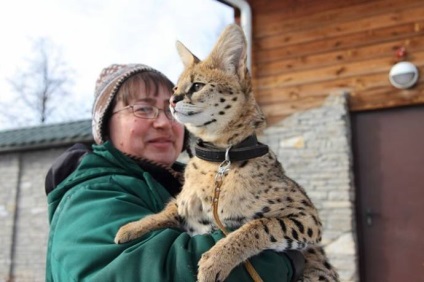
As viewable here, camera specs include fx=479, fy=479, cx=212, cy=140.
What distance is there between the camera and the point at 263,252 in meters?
1.73

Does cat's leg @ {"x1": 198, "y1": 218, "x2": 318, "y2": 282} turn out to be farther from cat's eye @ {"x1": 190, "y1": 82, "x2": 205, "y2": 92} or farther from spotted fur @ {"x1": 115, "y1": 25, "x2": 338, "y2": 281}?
cat's eye @ {"x1": 190, "y1": 82, "x2": 205, "y2": 92}

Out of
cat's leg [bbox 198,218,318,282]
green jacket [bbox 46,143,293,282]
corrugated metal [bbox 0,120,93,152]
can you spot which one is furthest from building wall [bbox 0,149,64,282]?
cat's leg [bbox 198,218,318,282]

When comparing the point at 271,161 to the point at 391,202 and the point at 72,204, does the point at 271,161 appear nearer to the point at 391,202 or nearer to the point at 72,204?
the point at 72,204

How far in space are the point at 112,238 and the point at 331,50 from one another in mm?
5141

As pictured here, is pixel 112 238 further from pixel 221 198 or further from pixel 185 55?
pixel 185 55

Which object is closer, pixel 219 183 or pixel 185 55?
pixel 219 183

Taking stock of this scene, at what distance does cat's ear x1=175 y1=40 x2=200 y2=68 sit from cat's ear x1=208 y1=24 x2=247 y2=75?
0.40 ft

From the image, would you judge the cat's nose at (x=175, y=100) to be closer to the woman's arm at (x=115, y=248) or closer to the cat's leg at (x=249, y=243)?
the woman's arm at (x=115, y=248)

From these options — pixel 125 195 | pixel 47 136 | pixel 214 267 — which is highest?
pixel 47 136

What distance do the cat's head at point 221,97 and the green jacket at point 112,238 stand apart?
0.40 meters

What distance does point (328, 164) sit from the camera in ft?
20.0

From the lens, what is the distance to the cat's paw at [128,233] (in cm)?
173

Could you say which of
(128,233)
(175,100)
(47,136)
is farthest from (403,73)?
(47,136)

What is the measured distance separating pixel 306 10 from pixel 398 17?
1.22 meters
